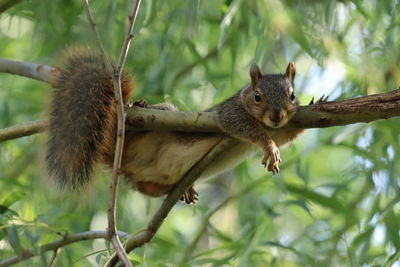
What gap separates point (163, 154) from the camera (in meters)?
2.69

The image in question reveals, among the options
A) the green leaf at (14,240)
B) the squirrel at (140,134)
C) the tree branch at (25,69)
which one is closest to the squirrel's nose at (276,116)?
the squirrel at (140,134)

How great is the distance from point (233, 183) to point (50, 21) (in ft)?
5.77

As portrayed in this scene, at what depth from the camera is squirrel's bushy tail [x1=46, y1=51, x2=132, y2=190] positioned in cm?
251

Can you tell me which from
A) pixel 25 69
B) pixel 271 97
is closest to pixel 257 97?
pixel 271 97

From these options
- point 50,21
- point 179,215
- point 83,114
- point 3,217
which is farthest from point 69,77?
point 179,215

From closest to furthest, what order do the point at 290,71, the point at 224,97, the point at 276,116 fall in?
the point at 276,116
the point at 290,71
the point at 224,97

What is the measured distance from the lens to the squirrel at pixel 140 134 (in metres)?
2.51

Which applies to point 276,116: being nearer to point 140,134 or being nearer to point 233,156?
point 233,156

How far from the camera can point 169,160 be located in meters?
2.67

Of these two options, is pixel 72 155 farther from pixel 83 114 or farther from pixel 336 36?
pixel 336 36

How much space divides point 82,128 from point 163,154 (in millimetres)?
338

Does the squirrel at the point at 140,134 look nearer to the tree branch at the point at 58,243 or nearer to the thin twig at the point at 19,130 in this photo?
the thin twig at the point at 19,130

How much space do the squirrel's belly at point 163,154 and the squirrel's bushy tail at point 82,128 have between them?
0.14m

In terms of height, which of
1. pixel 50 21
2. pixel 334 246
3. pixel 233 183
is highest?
pixel 50 21
